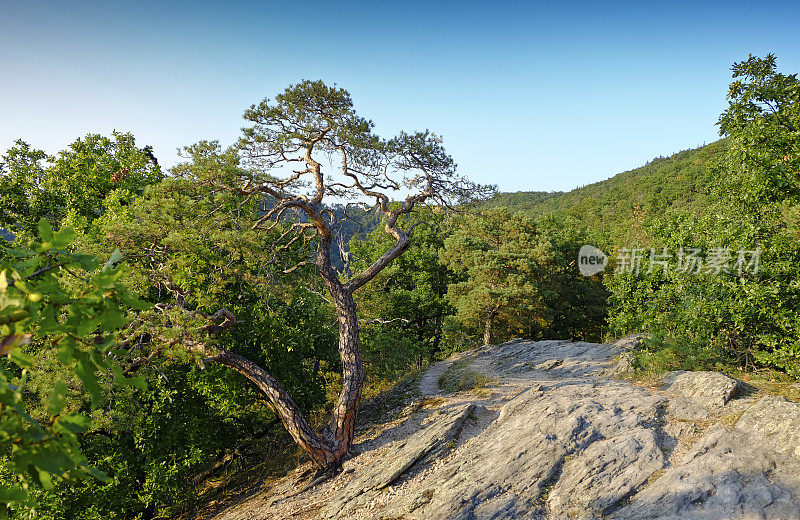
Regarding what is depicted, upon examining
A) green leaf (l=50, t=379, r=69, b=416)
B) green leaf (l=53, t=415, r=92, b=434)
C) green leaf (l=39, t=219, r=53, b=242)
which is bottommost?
green leaf (l=53, t=415, r=92, b=434)

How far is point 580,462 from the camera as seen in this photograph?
6117 mm

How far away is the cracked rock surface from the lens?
506 cm

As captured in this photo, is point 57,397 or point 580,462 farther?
point 580,462

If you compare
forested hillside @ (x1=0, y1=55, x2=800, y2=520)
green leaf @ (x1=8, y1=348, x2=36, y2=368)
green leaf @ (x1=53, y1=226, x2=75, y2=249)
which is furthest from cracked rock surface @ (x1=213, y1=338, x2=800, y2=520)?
green leaf @ (x1=53, y1=226, x2=75, y2=249)

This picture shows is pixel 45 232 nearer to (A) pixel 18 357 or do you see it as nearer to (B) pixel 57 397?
(A) pixel 18 357

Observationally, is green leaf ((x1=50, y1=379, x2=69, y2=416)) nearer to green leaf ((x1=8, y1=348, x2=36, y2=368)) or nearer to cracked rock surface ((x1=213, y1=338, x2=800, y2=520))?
green leaf ((x1=8, y1=348, x2=36, y2=368))

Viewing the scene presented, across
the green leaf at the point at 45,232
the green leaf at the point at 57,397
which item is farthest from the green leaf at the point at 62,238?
the green leaf at the point at 57,397

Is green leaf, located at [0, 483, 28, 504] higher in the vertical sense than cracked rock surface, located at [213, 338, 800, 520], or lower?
higher

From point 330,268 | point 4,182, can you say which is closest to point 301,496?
point 330,268

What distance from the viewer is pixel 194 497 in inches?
373

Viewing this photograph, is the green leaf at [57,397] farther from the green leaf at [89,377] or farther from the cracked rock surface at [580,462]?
the cracked rock surface at [580,462]

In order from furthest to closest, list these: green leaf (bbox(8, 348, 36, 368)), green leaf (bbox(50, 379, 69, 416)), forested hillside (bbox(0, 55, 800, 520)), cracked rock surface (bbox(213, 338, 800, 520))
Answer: forested hillside (bbox(0, 55, 800, 520)) < cracked rock surface (bbox(213, 338, 800, 520)) < green leaf (bbox(8, 348, 36, 368)) < green leaf (bbox(50, 379, 69, 416))

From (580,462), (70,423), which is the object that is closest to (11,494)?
(70,423)

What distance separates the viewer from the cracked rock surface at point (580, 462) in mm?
5062
